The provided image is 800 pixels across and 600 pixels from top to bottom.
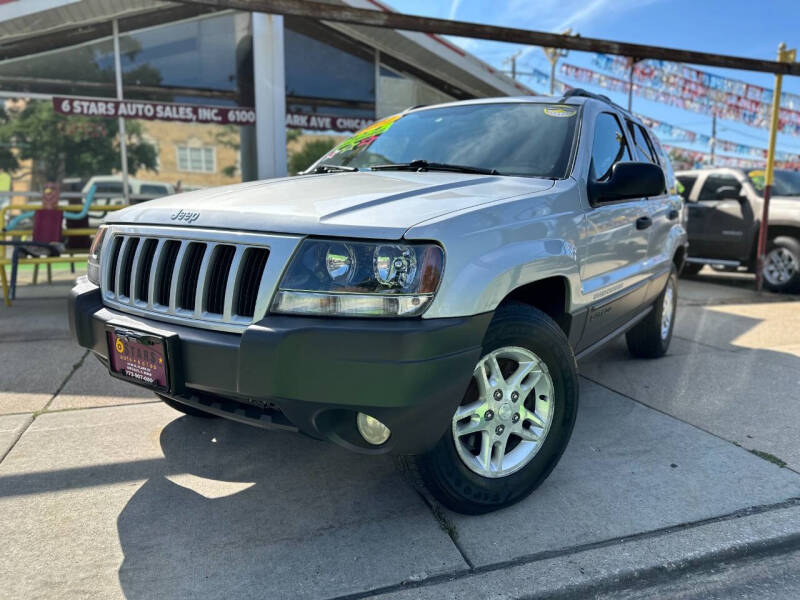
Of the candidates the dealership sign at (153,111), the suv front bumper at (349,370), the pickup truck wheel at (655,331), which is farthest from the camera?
the dealership sign at (153,111)

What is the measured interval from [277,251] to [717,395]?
10.8ft

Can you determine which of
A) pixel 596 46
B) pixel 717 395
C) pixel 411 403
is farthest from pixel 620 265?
pixel 596 46

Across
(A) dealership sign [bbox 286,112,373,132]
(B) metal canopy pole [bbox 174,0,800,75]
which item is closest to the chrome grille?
(B) metal canopy pole [bbox 174,0,800,75]

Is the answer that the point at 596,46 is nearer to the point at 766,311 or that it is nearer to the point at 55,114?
the point at 766,311

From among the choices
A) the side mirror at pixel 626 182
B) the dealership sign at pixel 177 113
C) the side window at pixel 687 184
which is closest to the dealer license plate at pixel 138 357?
the side mirror at pixel 626 182

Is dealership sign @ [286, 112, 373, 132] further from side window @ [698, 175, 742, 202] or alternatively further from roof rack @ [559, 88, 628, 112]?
roof rack @ [559, 88, 628, 112]

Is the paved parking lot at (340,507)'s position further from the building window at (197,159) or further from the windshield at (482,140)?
the building window at (197,159)

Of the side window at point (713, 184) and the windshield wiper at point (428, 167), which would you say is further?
the side window at point (713, 184)

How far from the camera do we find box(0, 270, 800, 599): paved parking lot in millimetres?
2051

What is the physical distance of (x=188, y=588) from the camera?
198 centimetres

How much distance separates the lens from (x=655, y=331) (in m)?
4.68

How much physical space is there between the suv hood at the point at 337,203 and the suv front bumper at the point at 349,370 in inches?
12.9

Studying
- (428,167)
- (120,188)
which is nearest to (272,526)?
(428,167)

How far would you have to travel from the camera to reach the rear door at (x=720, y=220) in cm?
891
